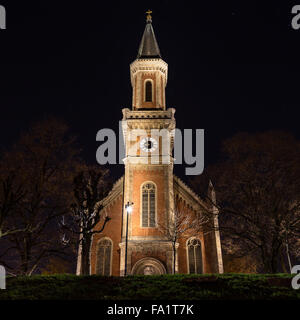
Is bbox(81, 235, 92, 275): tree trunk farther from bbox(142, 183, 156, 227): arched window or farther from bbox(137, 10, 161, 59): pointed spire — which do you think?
bbox(137, 10, 161, 59): pointed spire

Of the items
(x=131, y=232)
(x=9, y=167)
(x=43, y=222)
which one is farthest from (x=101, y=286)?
(x=131, y=232)

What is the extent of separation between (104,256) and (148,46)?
2875 cm

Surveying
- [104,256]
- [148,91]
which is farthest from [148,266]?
[148,91]


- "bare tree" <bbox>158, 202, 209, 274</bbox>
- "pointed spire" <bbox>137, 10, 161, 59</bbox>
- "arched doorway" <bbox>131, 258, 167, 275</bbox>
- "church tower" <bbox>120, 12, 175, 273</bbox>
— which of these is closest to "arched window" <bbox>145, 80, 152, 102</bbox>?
"church tower" <bbox>120, 12, 175, 273</bbox>

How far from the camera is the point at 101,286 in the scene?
15969 millimetres

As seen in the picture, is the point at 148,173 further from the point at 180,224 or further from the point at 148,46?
the point at 148,46

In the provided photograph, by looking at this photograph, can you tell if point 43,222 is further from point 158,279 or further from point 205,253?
point 205,253

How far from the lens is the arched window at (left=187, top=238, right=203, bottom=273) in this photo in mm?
30031

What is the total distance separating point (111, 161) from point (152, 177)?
4574mm

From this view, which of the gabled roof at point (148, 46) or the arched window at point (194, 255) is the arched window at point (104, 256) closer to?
the arched window at point (194, 255)

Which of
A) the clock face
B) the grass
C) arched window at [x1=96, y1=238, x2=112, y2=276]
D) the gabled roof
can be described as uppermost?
the gabled roof

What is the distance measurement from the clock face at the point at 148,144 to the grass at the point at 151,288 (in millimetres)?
17639

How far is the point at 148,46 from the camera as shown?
44812mm

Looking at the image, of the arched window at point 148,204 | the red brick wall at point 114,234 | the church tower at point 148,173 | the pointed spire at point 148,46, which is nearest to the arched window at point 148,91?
the church tower at point 148,173
